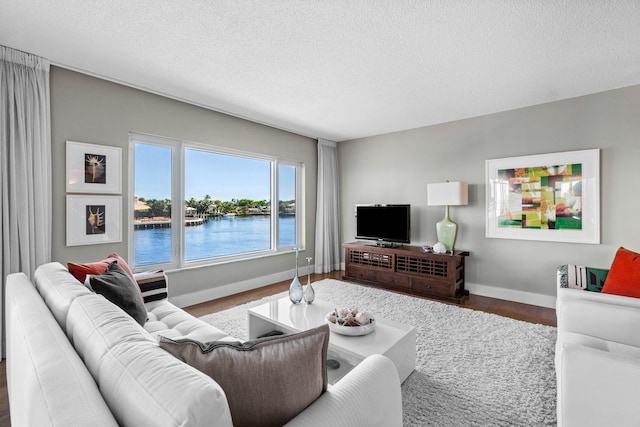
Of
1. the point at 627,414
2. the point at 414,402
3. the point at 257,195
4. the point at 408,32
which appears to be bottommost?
the point at 414,402

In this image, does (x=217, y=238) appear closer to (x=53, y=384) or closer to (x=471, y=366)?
(x=471, y=366)

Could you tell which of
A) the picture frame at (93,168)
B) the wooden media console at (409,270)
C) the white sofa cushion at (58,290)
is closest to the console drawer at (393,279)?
the wooden media console at (409,270)

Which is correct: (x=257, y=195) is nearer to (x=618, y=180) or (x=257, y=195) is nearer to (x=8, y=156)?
(x=8, y=156)

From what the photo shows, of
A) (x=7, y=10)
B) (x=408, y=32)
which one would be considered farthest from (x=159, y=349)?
(x=7, y=10)

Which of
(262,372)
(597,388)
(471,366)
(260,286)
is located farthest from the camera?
(260,286)

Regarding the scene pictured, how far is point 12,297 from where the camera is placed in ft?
4.88

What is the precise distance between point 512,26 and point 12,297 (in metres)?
3.46

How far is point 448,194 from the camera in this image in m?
4.10

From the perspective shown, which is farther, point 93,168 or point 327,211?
point 327,211

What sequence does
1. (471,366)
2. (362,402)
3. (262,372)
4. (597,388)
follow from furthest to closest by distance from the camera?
1. (471,366)
2. (597,388)
3. (362,402)
4. (262,372)

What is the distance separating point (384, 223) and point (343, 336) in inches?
118

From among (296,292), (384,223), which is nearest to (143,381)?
(296,292)

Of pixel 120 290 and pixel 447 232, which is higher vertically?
pixel 447 232

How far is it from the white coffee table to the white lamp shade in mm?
2405
